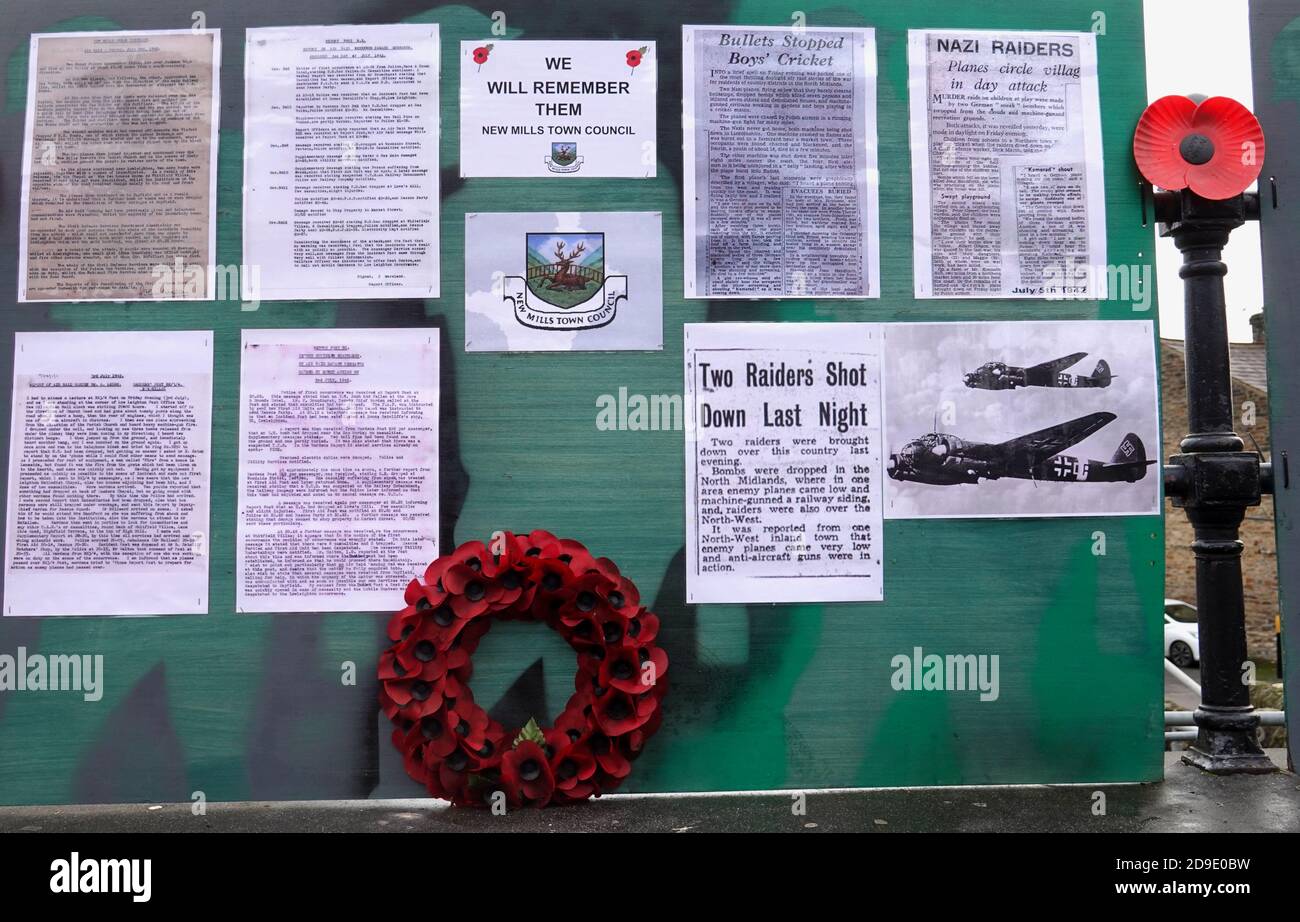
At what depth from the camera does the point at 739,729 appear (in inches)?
174

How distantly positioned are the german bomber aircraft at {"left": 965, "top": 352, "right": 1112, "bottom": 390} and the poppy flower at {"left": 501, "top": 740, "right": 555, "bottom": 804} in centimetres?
256

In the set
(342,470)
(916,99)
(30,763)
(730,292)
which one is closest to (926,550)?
(730,292)

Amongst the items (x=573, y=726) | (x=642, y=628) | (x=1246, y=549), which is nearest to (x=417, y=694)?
(x=573, y=726)

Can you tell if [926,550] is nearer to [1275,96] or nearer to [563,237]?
[563,237]

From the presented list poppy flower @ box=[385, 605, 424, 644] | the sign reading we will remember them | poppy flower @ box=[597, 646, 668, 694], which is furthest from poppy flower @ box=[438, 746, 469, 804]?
the sign reading we will remember them

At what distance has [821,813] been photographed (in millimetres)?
4102

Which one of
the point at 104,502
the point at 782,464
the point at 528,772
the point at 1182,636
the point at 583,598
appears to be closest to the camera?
the point at 528,772

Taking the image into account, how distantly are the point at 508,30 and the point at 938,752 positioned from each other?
3.87 m

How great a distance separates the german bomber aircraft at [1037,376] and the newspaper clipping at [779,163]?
0.65 meters

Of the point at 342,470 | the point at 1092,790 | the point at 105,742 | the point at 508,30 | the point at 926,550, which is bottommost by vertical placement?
the point at 1092,790

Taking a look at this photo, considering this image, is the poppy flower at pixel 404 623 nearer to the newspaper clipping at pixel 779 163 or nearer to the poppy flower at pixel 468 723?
the poppy flower at pixel 468 723

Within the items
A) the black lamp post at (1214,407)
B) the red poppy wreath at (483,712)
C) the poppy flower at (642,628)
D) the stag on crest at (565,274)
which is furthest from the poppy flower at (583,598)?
the black lamp post at (1214,407)

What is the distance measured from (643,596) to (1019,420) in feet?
6.35

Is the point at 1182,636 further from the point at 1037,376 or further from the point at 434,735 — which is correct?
the point at 434,735
